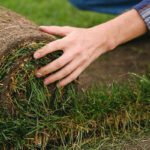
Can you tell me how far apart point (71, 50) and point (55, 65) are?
4.5 inches

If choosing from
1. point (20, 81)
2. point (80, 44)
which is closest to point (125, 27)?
point (80, 44)

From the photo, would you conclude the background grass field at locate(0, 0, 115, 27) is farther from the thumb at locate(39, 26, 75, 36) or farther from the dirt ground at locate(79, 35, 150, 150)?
the thumb at locate(39, 26, 75, 36)

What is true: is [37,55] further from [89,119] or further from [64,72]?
[89,119]

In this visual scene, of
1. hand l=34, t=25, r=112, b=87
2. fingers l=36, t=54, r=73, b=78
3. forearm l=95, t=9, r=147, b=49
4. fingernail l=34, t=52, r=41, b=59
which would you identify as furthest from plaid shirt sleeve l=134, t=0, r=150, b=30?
fingernail l=34, t=52, r=41, b=59

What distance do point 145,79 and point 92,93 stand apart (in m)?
0.30

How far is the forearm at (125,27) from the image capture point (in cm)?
302

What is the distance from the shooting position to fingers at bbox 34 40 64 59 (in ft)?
9.22

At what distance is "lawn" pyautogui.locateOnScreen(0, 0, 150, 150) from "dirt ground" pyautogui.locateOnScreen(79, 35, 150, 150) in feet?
1.92

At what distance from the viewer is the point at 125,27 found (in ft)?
10.1

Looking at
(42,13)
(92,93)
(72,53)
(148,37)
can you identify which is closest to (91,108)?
(92,93)

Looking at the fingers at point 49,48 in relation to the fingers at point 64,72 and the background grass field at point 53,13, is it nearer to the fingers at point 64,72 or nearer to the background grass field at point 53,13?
the fingers at point 64,72

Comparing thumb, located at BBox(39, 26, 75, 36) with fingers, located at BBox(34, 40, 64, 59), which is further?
thumb, located at BBox(39, 26, 75, 36)

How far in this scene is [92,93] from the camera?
3020 mm

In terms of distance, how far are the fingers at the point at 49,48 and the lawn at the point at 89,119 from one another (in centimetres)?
20
